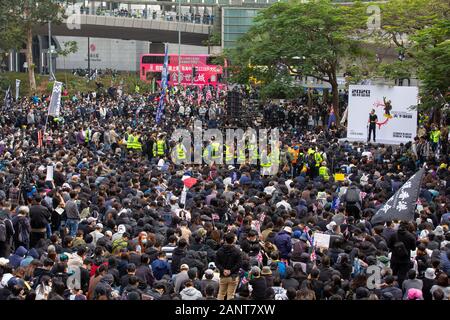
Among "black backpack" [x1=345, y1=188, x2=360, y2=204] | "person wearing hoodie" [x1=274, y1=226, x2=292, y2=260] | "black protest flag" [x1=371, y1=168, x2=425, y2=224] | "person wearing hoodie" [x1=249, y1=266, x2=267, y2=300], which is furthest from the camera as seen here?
"black backpack" [x1=345, y1=188, x2=360, y2=204]

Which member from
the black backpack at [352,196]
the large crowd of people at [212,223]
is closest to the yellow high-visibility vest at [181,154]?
the large crowd of people at [212,223]

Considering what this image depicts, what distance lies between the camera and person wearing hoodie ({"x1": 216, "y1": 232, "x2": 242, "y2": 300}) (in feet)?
38.9

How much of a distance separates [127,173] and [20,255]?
724 cm

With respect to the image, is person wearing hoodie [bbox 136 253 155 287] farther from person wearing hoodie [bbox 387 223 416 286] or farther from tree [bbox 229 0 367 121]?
tree [bbox 229 0 367 121]

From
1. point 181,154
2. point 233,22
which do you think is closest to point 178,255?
point 181,154

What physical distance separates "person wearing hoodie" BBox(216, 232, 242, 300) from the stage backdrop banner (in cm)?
1760

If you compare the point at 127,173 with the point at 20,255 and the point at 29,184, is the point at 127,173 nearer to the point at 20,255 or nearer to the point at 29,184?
the point at 29,184

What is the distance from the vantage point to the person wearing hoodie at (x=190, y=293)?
35.2ft

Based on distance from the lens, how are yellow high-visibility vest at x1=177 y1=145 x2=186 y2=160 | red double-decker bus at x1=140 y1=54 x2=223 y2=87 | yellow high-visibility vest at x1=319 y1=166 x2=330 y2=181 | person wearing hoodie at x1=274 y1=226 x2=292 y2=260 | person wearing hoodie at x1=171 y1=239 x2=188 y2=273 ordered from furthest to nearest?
red double-decker bus at x1=140 y1=54 x2=223 y2=87 → yellow high-visibility vest at x1=177 y1=145 x2=186 y2=160 → yellow high-visibility vest at x1=319 y1=166 x2=330 y2=181 → person wearing hoodie at x1=274 y1=226 x2=292 y2=260 → person wearing hoodie at x1=171 y1=239 x2=188 y2=273

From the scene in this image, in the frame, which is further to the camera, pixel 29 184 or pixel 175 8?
pixel 175 8

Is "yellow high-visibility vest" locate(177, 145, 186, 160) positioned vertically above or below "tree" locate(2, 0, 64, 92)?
below

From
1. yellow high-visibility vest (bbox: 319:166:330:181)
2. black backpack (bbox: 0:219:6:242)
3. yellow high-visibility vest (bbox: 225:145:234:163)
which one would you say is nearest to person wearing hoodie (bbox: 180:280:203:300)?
black backpack (bbox: 0:219:6:242)

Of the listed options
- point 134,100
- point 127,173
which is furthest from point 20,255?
point 134,100

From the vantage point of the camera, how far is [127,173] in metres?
20.2
